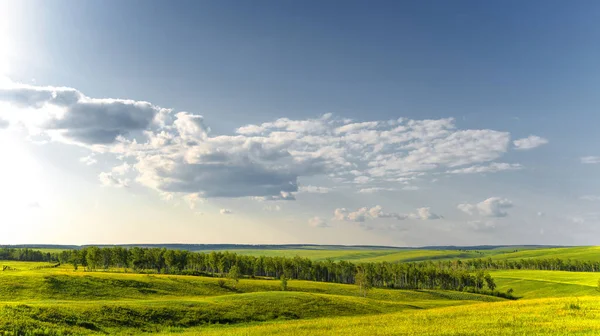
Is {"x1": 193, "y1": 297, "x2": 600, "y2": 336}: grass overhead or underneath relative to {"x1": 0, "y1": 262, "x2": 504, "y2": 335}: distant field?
overhead

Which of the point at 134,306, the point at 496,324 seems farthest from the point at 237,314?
the point at 496,324

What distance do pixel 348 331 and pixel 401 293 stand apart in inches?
4700

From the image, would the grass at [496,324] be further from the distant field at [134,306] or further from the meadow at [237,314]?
the distant field at [134,306]

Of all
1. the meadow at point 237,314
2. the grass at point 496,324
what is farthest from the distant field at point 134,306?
the grass at point 496,324

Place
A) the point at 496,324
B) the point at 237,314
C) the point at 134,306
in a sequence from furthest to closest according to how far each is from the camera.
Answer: the point at 237,314, the point at 134,306, the point at 496,324

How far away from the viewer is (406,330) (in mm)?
36469

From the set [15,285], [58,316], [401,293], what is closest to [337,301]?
[58,316]

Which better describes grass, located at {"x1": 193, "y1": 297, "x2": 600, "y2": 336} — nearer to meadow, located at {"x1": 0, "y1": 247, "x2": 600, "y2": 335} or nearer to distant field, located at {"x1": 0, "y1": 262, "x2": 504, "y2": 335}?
meadow, located at {"x1": 0, "y1": 247, "x2": 600, "y2": 335}

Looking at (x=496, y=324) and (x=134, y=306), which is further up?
(x=496, y=324)

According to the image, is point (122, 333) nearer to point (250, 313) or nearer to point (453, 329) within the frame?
point (250, 313)

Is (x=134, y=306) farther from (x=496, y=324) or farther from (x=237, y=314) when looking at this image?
(x=496, y=324)

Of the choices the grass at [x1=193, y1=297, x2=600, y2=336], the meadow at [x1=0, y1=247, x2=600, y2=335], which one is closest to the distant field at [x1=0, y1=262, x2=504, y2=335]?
the meadow at [x1=0, y1=247, x2=600, y2=335]

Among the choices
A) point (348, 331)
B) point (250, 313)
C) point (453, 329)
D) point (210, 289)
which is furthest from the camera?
point (210, 289)

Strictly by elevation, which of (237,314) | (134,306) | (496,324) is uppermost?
(496,324)
